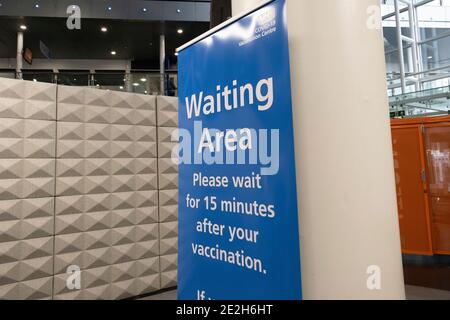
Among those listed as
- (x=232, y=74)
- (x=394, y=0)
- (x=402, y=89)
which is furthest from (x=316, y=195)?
(x=394, y=0)

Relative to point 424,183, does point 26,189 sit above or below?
above

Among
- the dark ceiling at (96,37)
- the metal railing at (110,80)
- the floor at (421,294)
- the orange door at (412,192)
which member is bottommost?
the floor at (421,294)

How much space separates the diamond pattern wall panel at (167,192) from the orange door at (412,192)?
11.5 feet

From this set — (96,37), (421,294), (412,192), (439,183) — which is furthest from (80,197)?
(96,37)

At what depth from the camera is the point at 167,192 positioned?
408cm

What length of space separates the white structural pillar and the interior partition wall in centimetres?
324

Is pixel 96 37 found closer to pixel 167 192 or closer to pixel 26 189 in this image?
pixel 167 192

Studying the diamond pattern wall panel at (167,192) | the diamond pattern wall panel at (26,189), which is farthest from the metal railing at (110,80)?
the diamond pattern wall panel at (26,189)

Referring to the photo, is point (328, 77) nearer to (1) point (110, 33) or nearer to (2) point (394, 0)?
(2) point (394, 0)

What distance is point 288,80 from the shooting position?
91cm

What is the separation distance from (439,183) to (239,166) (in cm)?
467

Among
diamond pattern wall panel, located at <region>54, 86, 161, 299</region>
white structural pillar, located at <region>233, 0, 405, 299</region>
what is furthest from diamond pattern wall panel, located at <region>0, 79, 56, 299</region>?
white structural pillar, located at <region>233, 0, 405, 299</region>

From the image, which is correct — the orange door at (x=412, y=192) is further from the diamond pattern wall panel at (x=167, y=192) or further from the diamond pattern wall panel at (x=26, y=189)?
the diamond pattern wall panel at (x=26, y=189)

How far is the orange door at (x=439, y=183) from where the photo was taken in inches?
172
